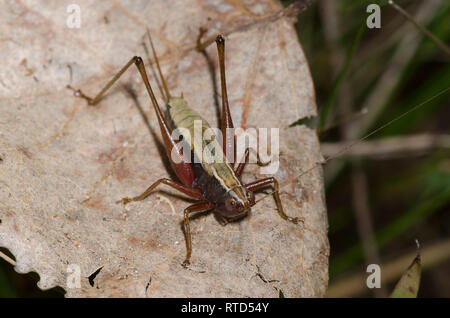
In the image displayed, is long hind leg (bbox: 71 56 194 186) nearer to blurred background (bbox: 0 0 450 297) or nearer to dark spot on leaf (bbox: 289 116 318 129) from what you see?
dark spot on leaf (bbox: 289 116 318 129)

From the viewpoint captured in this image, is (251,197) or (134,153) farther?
(134,153)

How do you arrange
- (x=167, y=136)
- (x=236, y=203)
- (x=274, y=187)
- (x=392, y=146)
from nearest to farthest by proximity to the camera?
(x=236, y=203) → (x=274, y=187) → (x=167, y=136) → (x=392, y=146)

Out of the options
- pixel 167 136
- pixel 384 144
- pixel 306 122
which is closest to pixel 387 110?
pixel 384 144

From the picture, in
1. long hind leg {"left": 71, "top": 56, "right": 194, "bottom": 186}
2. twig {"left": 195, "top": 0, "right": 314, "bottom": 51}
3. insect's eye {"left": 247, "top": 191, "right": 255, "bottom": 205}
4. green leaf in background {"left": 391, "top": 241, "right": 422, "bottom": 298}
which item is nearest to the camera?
green leaf in background {"left": 391, "top": 241, "right": 422, "bottom": 298}

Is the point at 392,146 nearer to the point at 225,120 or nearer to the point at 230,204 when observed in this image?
the point at 225,120

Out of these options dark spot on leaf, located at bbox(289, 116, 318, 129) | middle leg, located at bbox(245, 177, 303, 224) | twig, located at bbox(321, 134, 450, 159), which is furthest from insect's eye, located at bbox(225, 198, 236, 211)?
twig, located at bbox(321, 134, 450, 159)
